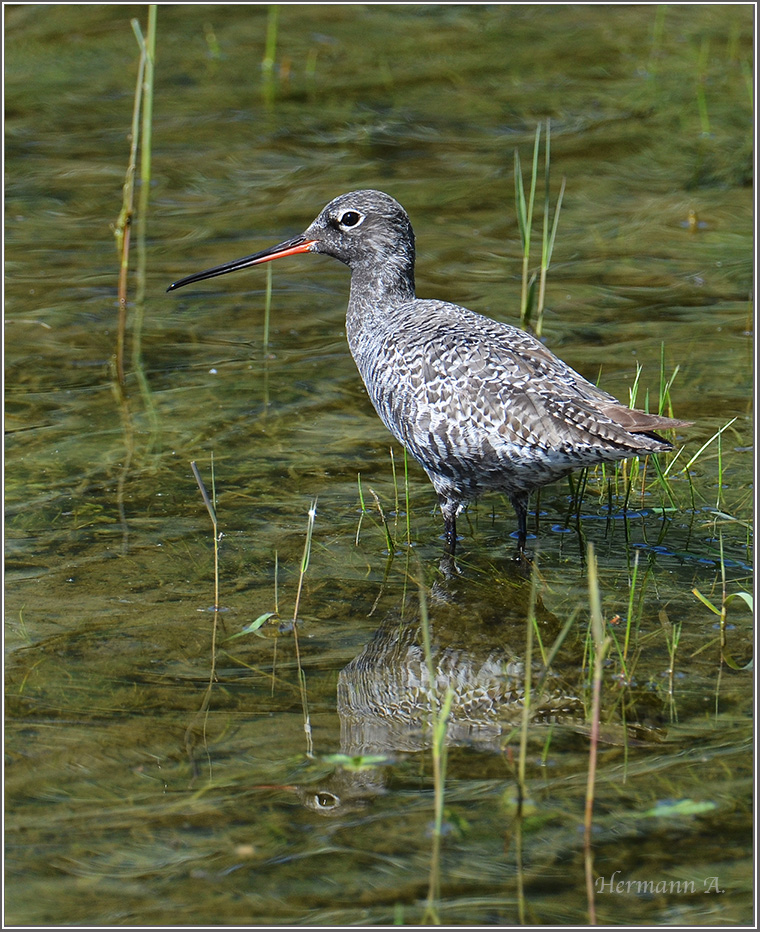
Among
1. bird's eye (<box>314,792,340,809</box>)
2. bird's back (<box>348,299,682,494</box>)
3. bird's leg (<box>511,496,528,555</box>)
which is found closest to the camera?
bird's eye (<box>314,792,340,809</box>)

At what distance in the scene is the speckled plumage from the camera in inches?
214

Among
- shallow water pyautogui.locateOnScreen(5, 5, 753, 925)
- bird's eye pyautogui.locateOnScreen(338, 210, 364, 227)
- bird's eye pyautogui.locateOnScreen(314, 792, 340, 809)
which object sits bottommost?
bird's eye pyautogui.locateOnScreen(314, 792, 340, 809)

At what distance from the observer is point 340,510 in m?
6.69

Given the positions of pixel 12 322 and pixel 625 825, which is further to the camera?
pixel 12 322

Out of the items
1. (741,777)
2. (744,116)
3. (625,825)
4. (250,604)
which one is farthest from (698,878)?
(744,116)

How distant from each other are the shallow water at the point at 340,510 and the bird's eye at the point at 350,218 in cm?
133

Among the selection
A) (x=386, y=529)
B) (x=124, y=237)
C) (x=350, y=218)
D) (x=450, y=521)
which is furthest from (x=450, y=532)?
(x=124, y=237)

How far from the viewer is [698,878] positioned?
3982mm

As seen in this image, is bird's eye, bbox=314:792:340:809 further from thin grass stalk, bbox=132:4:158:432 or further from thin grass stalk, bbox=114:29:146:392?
thin grass stalk, bbox=114:29:146:392

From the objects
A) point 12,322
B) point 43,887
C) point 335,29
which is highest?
point 335,29

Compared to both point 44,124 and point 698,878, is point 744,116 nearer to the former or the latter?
point 44,124

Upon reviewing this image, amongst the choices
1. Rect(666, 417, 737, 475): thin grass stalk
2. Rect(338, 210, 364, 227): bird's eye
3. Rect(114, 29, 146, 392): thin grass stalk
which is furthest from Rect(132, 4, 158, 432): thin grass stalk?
Rect(666, 417, 737, 475): thin grass stalk

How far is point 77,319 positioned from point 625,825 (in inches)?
236

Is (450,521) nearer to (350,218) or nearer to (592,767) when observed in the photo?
(350,218)
